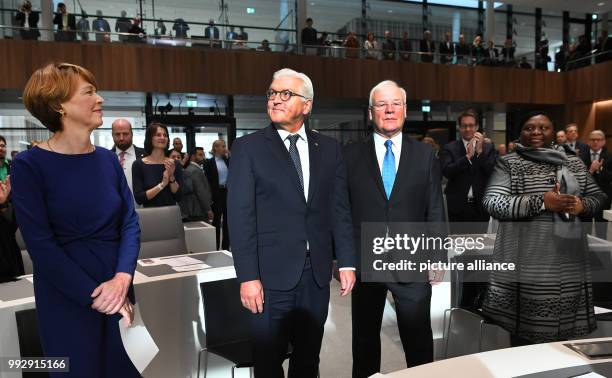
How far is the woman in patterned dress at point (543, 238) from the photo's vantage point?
84.7 inches

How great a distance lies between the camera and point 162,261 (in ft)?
9.28

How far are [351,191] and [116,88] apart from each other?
7.60 m

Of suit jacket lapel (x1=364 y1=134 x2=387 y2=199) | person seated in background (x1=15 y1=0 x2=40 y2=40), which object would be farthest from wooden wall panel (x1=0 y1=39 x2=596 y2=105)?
suit jacket lapel (x1=364 y1=134 x2=387 y2=199)

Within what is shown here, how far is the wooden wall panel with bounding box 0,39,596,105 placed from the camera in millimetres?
8227

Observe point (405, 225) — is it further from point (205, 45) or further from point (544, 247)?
point (205, 45)

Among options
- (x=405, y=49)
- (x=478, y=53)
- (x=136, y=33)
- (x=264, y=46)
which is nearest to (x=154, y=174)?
(x=136, y=33)

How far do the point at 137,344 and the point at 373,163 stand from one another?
→ 1.24m

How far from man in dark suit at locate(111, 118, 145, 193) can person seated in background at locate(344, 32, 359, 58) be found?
7.21 m

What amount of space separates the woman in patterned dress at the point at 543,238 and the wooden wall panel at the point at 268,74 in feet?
25.4

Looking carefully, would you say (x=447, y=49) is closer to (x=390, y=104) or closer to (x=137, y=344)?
(x=390, y=104)

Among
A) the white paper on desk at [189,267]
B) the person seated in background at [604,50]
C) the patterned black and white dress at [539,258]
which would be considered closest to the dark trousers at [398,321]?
the patterned black and white dress at [539,258]

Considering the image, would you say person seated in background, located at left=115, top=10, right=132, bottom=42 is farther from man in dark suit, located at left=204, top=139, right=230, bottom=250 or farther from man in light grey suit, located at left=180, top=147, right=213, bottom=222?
man in light grey suit, located at left=180, top=147, right=213, bottom=222

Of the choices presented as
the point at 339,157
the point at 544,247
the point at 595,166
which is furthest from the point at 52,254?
the point at 595,166

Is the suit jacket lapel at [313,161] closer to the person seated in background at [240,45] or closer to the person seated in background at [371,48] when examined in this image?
the person seated in background at [240,45]
